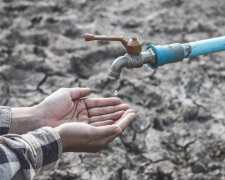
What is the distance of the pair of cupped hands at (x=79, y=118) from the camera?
5.65ft

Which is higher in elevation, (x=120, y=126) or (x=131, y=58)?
(x=131, y=58)

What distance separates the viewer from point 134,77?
2967 millimetres

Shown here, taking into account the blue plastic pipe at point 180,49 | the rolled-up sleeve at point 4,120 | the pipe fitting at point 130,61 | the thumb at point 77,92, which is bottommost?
the rolled-up sleeve at point 4,120

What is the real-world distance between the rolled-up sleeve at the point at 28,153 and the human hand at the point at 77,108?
39 cm

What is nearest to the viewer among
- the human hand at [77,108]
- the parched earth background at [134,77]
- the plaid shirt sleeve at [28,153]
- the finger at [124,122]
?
the plaid shirt sleeve at [28,153]

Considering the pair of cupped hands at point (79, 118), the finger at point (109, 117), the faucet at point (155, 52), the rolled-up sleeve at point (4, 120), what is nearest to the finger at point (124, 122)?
the pair of cupped hands at point (79, 118)

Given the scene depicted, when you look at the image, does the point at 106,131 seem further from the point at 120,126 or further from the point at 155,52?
the point at 155,52

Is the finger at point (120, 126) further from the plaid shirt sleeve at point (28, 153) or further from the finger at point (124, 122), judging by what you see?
the plaid shirt sleeve at point (28, 153)

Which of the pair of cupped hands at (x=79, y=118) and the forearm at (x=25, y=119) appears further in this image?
the forearm at (x=25, y=119)

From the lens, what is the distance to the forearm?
192 cm

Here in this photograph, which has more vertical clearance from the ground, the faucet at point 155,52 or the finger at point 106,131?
the faucet at point 155,52

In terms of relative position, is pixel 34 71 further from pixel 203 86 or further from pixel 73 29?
pixel 203 86

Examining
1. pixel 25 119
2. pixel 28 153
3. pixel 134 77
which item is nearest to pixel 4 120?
pixel 25 119

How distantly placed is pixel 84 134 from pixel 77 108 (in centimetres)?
42
